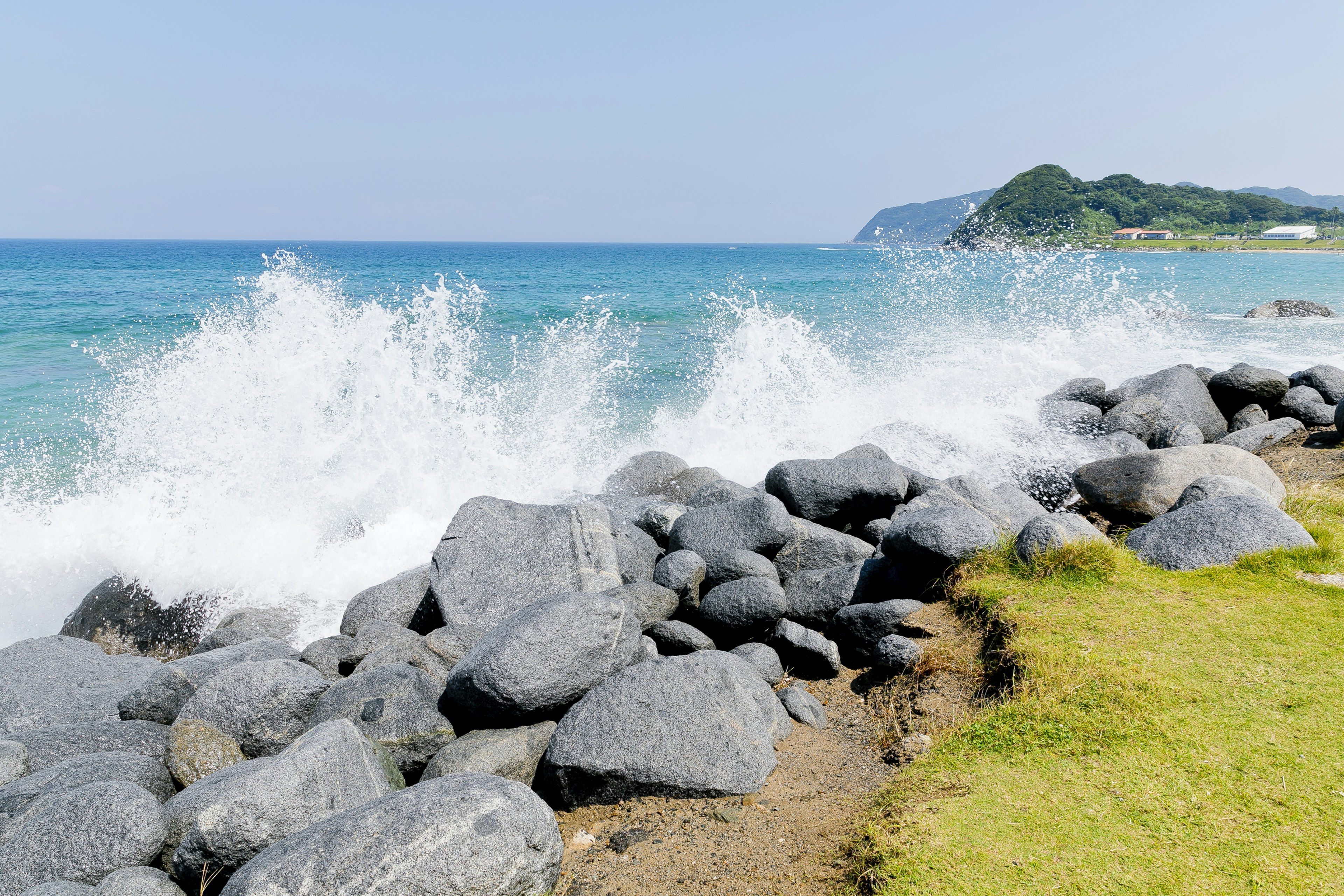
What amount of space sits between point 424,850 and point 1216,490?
6.12m

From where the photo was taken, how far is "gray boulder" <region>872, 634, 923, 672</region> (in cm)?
479

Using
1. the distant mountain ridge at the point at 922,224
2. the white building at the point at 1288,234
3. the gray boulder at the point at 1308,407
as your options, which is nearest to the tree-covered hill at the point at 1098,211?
the white building at the point at 1288,234

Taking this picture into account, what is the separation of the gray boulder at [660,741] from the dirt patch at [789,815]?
78mm

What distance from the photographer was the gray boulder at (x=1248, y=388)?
1190cm

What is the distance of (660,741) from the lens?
3.95 metres

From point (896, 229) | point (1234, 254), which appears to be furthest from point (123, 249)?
point (896, 229)

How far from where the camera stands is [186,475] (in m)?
9.64

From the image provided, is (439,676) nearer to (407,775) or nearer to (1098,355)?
(407,775)

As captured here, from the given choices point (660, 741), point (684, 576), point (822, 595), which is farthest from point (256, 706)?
point (822, 595)

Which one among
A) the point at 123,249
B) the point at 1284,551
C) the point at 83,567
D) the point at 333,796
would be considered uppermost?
the point at 123,249

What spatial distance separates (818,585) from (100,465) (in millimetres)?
10301

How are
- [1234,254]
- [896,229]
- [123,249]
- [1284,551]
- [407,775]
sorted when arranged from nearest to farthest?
[407,775]
[1284,551]
[1234,254]
[123,249]
[896,229]

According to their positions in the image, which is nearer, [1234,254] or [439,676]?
[439,676]

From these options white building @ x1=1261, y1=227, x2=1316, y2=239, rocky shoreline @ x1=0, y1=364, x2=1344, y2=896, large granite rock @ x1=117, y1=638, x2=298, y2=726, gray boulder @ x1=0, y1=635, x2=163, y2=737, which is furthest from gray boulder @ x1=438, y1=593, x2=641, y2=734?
white building @ x1=1261, y1=227, x2=1316, y2=239
